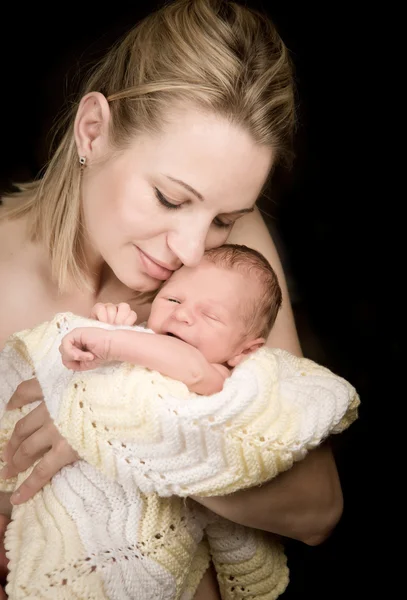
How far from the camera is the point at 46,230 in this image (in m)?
1.70

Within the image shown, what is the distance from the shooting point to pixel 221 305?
1439 mm

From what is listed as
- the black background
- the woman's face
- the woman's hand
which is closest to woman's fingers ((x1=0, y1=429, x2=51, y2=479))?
the woman's hand

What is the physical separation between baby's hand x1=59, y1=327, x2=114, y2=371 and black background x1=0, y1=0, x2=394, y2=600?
0.74 m

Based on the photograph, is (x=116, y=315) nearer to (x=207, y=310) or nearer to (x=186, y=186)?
(x=207, y=310)

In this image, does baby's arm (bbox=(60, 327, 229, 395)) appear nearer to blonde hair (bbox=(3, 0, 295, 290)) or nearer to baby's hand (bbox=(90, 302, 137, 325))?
baby's hand (bbox=(90, 302, 137, 325))

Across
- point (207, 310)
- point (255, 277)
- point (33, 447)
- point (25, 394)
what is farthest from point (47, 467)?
point (255, 277)

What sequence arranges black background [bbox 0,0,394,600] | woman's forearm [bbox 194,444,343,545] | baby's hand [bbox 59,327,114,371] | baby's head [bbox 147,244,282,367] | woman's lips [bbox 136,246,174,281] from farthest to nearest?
black background [bbox 0,0,394,600], woman's lips [bbox 136,246,174,281], baby's head [bbox 147,244,282,367], woman's forearm [bbox 194,444,343,545], baby's hand [bbox 59,327,114,371]

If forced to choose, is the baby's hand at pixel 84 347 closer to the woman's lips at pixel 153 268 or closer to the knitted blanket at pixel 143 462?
the knitted blanket at pixel 143 462

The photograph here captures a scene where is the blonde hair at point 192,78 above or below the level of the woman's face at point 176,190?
above

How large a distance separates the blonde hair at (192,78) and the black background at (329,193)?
0.43 feet

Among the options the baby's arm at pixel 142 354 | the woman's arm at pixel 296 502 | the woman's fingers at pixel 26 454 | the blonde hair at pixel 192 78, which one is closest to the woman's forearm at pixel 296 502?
the woman's arm at pixel 296 502

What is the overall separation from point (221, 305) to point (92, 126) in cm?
54

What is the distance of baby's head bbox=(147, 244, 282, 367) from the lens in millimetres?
1428

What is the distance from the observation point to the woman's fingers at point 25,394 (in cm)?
145
